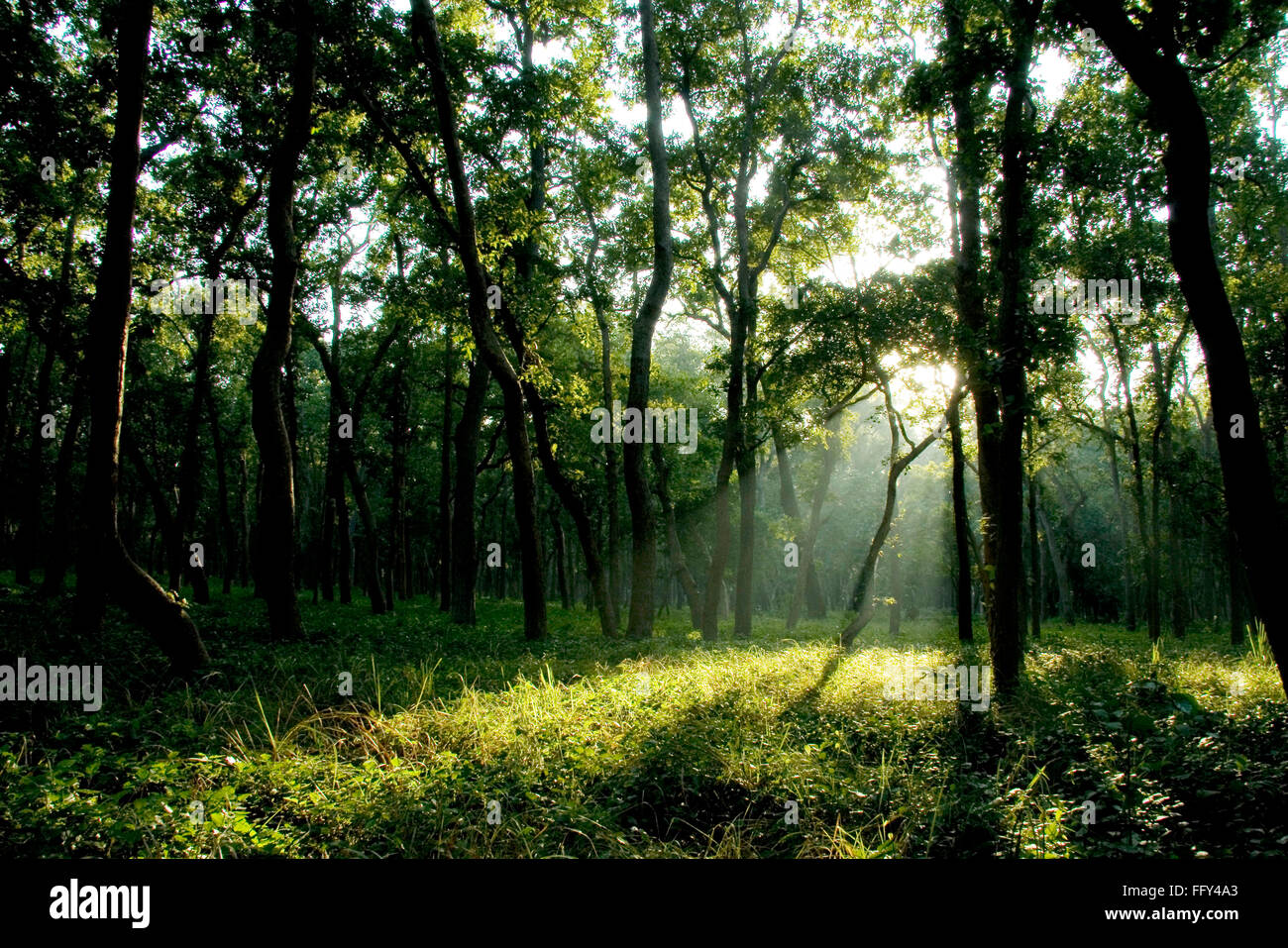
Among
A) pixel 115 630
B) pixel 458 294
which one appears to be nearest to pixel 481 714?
pixel 115 630

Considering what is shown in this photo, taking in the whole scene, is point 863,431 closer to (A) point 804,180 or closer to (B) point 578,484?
(B) point 578,484

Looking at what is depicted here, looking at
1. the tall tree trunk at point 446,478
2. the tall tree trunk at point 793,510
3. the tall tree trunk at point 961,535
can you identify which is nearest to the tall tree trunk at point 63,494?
the tall tree trunk at point 446,478

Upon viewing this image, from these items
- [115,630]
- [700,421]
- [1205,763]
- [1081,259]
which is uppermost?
[1081,259]

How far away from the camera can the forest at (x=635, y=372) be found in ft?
15.2

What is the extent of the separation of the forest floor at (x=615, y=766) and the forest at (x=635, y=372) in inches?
1.8

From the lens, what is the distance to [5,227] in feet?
47.7

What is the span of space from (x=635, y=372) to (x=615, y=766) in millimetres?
9357

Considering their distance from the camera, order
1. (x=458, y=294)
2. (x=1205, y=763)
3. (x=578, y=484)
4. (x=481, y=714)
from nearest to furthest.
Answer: (x=1205, y=763) < (x=481, y=714) < (x=458, y=294) < (x=578, y=484)

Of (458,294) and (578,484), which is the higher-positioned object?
(458,294)

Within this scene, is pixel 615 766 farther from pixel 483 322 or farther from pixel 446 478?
pixel 446 478

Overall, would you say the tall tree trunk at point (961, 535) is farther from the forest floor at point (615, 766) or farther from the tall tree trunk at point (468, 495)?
the tall tree trunk at point (468, 495)

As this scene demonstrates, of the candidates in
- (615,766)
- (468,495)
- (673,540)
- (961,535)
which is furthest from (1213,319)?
(673,540)
